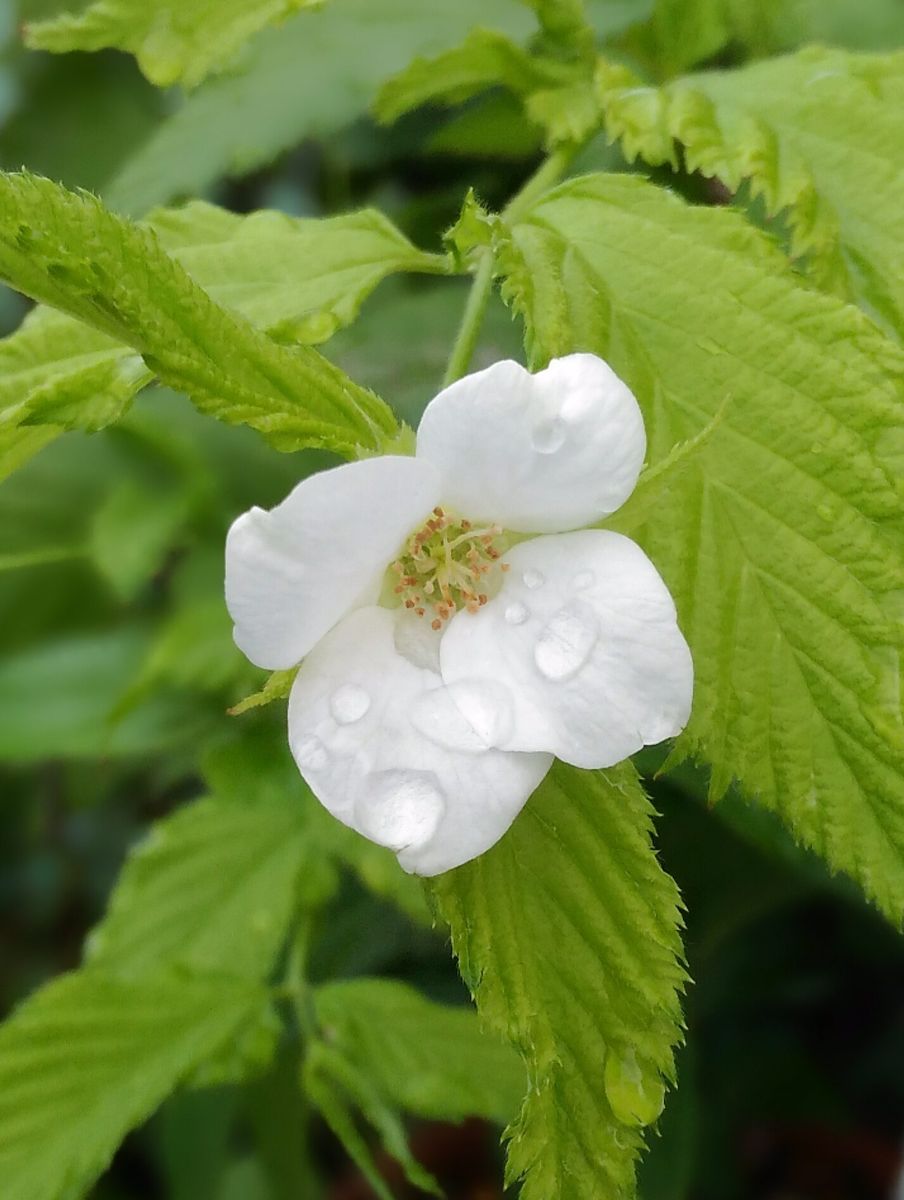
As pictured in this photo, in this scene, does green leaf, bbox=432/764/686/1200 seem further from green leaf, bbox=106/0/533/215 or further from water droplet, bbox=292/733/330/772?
green leaf, bbox=106/0/533/215

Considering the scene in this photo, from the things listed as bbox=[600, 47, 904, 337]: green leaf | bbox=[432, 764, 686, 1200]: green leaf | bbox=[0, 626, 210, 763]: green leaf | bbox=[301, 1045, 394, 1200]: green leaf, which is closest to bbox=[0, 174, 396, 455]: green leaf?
bbox=[432, 764, 686, 1200]: green leaf

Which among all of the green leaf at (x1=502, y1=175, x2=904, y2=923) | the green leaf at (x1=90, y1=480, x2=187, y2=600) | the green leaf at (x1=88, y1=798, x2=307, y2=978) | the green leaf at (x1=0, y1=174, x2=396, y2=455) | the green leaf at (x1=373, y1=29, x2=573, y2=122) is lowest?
the green leaf at (x1=88, y1=798, x2=307, y2=978)

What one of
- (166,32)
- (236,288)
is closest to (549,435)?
(236,288)

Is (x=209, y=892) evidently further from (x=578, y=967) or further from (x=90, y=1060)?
(x=578, y=967)

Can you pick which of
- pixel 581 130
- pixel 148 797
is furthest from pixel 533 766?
pixel 148 797

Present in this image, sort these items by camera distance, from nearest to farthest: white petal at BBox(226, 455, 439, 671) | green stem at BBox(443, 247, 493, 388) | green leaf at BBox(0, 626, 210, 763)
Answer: white petal at BBox(226, 455, 439, 671)
green stem at BBox(443, 247, 493, 388)
green leaf at BBox(0, 626, 210, 763)

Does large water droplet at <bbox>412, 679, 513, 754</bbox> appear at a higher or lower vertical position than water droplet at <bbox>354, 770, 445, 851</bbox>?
higher
